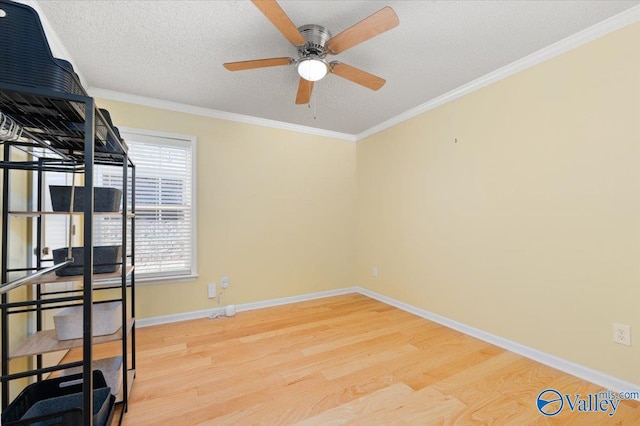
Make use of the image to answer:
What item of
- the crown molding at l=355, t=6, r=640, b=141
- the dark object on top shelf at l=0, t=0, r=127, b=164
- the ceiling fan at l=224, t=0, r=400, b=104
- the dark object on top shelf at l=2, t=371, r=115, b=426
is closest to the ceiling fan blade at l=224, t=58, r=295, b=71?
the ceiling fan at l=224, t=0, r=400, b=104

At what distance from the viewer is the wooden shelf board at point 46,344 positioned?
1.36m

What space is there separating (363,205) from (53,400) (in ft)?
11.9

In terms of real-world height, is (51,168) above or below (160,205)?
above

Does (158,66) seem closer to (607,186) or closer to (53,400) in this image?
(53,400)

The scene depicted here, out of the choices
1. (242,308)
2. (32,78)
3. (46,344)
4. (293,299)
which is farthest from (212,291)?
(32,78)

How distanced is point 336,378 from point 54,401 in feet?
5.21

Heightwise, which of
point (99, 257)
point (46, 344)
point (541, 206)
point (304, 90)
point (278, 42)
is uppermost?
point (278, 42)

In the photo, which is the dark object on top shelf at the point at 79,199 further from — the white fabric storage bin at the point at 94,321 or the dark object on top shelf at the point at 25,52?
the dark object on top shelf at the point at 25,52

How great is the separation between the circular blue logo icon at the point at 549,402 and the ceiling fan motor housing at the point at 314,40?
2.66m

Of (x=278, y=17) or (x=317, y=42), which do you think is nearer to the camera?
(x=278, y=17)

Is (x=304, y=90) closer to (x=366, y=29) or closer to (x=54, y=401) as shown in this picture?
(x=366, y=29)

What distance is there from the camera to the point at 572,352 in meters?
2.06

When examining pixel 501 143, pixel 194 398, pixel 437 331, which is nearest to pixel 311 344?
pixel 194 398

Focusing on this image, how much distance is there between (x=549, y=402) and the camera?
69.1 inches
